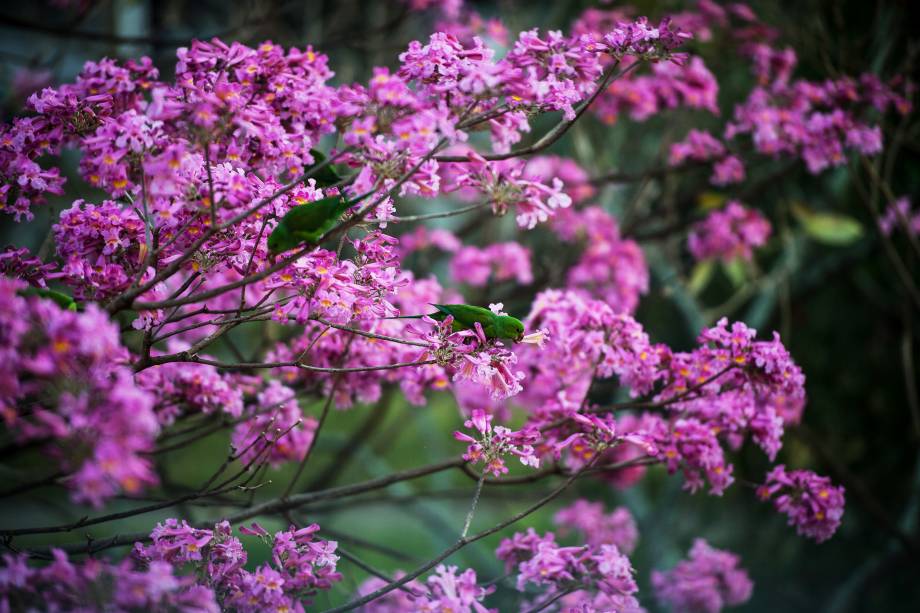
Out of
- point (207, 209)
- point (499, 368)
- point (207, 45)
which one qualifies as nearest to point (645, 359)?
point (499, 368)

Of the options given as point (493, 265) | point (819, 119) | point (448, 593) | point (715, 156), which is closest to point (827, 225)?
point (715, 156)

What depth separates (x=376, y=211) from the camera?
1.36 m

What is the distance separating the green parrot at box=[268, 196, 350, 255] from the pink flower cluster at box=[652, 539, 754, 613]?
5.18 ft

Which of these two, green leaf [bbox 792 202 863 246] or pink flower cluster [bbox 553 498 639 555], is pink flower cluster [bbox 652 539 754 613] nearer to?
pink flower cluster [bbox 553 498 639 555]

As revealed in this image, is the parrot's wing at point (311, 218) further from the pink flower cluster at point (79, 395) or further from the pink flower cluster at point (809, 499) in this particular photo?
the pink flower cluster at point (809, 499)

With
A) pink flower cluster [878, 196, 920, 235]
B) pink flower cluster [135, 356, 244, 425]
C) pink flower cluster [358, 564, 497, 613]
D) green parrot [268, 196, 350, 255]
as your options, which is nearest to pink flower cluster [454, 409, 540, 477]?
pink flower cluster [358, 564, 497, 613]

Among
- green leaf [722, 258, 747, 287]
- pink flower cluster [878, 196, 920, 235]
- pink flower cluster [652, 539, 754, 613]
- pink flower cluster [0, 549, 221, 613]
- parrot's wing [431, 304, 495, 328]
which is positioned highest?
green leaf [722, 258, 747, 287]

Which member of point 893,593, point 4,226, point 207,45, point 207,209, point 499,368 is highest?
point 4,226

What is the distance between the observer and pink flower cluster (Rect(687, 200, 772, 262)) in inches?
116

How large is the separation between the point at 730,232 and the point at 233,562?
89.6 inches

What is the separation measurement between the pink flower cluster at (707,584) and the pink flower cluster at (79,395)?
172 cm

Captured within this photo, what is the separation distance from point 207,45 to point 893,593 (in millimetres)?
3434

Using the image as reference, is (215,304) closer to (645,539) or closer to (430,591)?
(430,591)

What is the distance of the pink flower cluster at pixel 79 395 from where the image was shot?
0.87 metres
